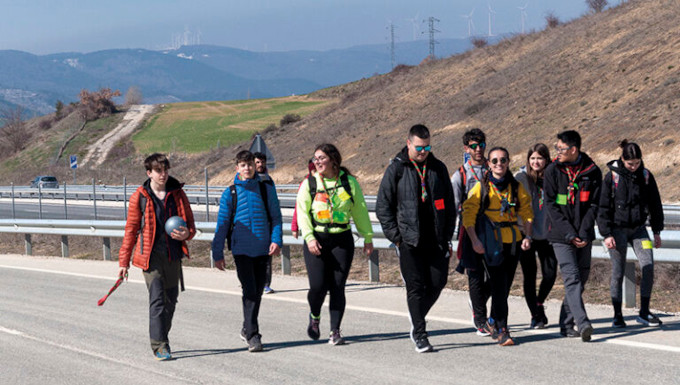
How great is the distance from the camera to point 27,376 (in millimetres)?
7531

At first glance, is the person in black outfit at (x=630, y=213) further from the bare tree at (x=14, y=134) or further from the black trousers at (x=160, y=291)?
the bare tree at (x=14, y=134)

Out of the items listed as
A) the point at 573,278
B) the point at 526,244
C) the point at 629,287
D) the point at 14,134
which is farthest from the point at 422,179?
the point at 14,134

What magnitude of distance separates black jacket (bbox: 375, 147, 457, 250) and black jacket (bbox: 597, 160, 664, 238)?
5.22 feet

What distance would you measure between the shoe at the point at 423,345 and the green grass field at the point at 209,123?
75.0 m

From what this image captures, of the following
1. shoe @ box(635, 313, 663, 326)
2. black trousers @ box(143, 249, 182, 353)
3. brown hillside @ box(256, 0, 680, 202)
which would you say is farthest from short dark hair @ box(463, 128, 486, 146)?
brown hillside @ box(256, 0, 680, 202)

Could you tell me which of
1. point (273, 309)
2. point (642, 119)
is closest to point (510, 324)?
point (273, 309)

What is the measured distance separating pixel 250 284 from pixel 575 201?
3.01m

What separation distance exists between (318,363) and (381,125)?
57.6 m

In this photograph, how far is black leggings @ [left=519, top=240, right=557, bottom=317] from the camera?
28.1 feet

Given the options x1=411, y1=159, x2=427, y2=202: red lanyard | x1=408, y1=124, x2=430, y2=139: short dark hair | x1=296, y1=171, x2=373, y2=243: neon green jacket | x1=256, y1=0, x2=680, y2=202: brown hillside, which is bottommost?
x1=296, y1=171, x2=373, y2=243: neon green jacket

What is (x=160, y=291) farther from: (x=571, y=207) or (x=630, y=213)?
(x=630, y=213)

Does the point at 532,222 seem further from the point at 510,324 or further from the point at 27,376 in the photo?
→ the point at 27,376

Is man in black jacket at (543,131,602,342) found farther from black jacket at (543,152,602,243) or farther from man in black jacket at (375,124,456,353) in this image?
man in black jacket at (375,124,456,353)

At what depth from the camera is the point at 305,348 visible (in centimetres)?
822
